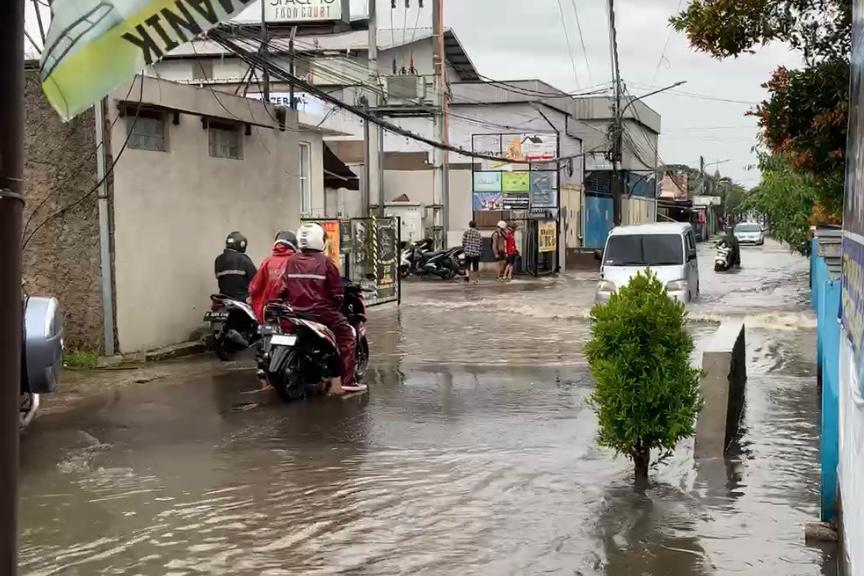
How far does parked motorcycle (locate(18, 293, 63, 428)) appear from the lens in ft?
18.7

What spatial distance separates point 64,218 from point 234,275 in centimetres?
209

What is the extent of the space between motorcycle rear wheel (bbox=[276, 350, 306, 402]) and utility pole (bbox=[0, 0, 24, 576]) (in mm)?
7078

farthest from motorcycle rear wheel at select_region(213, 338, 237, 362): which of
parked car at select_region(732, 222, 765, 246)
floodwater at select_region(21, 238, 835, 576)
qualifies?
parked car at select_region(732, 222, 765, 246)

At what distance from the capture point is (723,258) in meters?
34.6

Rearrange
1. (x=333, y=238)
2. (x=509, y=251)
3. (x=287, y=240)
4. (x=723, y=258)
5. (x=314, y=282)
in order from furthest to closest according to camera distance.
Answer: (x=723, y=258) < (x=509, y=251) < (x=333, y=238) < (x=287, y=240) < (x=314, y=282)

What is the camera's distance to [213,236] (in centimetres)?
1392

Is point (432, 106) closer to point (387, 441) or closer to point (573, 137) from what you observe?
point (573, 137)

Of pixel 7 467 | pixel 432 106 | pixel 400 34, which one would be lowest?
pixel 7 467

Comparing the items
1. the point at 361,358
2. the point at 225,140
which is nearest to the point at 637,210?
the point at 225,140

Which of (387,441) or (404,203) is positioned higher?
(404,203)

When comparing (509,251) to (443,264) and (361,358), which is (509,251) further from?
(361,358)

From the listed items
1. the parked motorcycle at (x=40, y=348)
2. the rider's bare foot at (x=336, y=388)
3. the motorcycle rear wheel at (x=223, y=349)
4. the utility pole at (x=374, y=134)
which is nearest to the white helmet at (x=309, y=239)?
the rider's bare foot at (x=336, y=388)

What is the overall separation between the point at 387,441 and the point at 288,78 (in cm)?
700

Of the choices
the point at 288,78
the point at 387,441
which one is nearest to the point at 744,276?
the point at 288,78
